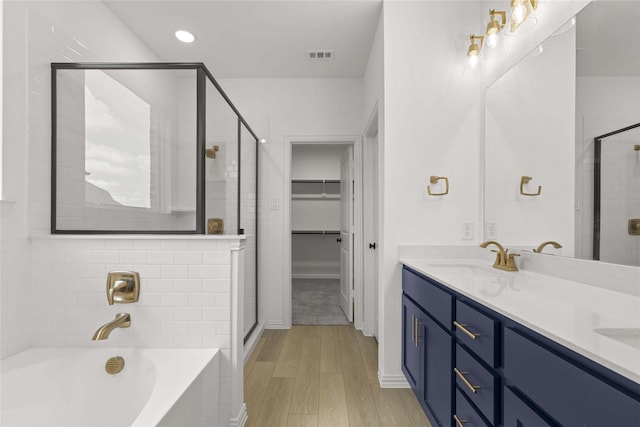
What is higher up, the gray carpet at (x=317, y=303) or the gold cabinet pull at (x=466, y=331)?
the gold cabinet pull at (x=466, y=331)

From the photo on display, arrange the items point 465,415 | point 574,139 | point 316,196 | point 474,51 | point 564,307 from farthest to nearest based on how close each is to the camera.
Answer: point 316,196
point 474,51
point 574,139
point 465,415
point 564,307

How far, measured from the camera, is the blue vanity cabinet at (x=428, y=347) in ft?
4.71

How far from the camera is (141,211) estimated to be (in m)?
1.87

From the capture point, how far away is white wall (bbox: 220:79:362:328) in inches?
134

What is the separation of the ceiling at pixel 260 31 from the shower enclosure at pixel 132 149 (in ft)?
2.94

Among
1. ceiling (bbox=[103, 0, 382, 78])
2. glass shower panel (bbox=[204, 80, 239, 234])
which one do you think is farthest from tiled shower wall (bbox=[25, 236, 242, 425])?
ceiling (bbox=[103, 0, 382, 78])

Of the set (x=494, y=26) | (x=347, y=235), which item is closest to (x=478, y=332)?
(x=494, y=26)

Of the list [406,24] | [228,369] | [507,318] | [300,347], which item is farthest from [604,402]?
[300,347]

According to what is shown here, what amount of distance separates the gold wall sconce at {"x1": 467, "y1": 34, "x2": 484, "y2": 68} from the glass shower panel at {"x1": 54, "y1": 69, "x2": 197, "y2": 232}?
1777 millimetres

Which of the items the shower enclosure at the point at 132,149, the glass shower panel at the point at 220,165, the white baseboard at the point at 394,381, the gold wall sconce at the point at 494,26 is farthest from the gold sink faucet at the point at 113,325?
the gold wall sconce at the point at 494,26

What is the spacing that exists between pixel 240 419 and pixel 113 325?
84 cm

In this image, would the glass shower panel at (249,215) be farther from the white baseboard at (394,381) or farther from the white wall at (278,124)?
the white baseboard at (394,381)

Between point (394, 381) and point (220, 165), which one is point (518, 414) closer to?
point (394, 381)

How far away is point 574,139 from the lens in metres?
1.43
